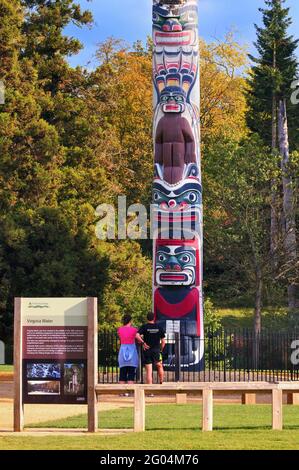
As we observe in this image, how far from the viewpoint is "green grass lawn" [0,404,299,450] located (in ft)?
52.9

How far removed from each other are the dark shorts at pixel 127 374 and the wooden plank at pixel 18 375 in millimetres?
4117

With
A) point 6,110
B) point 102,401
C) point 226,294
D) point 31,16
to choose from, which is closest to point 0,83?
point 6,110

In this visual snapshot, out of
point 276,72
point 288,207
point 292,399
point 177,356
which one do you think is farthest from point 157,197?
point 276,72

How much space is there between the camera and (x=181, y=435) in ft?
57.7

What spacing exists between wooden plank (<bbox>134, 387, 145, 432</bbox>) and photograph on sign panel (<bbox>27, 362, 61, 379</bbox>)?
133 cm

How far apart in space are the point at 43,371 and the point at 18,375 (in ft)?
1.37

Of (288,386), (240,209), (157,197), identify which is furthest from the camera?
(240,209)

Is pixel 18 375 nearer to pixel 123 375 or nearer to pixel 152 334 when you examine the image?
pixel 123 375

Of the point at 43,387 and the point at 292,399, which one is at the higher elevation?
the point at 43,387

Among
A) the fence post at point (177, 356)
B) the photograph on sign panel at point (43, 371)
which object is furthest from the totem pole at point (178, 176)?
the photograph on sign panel at point (43, 371)

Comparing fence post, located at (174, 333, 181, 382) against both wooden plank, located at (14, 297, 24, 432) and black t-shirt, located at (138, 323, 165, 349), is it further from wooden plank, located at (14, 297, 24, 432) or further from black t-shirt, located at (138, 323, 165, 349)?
wooden plank, located at (14, 297, 24, 432)

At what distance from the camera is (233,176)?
151 ft

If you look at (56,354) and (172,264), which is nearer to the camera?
(56,354)

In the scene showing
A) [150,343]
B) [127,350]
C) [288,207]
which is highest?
[288,207]
